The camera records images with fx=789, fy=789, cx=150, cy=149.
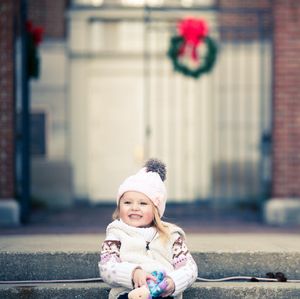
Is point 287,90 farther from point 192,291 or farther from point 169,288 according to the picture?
point 169,288

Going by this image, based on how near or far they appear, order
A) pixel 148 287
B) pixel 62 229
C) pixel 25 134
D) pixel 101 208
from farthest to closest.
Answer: pixel 101 208
pixel 25 134
pixel 62 229
pixel 148 287

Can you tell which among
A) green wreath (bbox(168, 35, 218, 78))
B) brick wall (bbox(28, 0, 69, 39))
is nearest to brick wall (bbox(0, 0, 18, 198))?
green wreath (bbox(168, 35, 218, 78))

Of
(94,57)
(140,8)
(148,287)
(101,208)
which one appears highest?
(140,8)

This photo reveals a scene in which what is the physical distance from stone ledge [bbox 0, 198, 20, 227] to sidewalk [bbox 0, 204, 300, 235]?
0.53 ft

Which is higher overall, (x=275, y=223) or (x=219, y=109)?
(x=219, y=109)

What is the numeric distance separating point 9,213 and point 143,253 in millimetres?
4493

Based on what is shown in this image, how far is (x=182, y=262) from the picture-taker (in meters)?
4.55

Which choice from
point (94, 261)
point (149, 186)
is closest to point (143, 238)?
point (149, 186)

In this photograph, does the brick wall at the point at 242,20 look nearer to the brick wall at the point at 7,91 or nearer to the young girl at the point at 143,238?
the brick wall at the point at 7,91

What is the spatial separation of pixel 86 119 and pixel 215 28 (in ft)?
8.05

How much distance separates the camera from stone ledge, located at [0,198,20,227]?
28.9 feet

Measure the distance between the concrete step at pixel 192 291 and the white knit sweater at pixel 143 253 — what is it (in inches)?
24.2

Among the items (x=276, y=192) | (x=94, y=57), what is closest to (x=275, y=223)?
(x=276, y=192)

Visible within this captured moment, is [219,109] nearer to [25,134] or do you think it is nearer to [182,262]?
[25,134]
